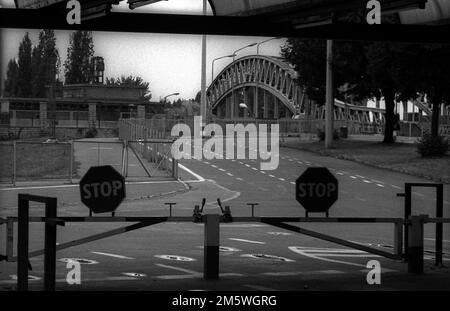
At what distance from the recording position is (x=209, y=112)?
84312 mm

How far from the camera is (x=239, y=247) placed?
Result: 53.9 ft

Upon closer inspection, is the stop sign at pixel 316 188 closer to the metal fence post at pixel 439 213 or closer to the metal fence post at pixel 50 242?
the metal fence post at pixel 439 213

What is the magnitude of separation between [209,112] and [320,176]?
242 feet

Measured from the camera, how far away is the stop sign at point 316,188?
10812mm

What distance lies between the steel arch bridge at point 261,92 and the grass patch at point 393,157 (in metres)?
5.59

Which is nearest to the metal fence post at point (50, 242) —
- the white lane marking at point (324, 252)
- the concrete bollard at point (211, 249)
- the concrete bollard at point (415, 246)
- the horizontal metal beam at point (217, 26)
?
the concrete bollard at point (211, 249)

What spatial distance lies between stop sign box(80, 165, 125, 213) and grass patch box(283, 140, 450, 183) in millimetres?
32538

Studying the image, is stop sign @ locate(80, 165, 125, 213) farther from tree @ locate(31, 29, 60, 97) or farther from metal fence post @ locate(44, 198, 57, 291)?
tree @ locate(31, 29, 60, 97)

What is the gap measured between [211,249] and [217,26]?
3038 millimetres

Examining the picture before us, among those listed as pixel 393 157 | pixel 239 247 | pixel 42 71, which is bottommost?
pixel 239 247

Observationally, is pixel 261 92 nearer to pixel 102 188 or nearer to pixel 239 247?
pixel 239 247

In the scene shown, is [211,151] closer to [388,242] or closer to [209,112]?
[209,112]

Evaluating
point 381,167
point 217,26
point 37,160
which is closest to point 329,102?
point 381,167

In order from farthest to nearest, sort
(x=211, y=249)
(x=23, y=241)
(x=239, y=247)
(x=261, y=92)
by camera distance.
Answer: (x=261, y=92), (x=239, y=247), (x=211, y=249), (x=23, y=241)
